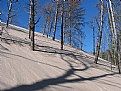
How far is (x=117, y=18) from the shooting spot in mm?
30484

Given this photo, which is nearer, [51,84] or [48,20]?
[51,84]

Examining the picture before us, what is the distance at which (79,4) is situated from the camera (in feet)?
111

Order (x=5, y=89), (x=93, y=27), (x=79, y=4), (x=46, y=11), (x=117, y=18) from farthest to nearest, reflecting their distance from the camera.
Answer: (x=93, y=27)
(x=46, y=11)
(x=79, y=4)
(x=117, y=18)
(x=5, y=89)

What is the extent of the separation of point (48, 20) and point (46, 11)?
6.56 ft

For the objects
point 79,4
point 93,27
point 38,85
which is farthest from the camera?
point 93,27

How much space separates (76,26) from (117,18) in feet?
20.7

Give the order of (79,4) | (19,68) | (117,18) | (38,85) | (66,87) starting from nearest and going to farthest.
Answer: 1. (38,85)
2. (66,87)
3. (19,68)
4. (117,18)
5. (79,4)

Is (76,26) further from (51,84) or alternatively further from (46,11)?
(51,84)

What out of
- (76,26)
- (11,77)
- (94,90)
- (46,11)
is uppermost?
(46,11)

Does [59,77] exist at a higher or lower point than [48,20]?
lower

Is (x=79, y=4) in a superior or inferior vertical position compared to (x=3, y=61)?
superior

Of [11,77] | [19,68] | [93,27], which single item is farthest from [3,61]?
[93,27]

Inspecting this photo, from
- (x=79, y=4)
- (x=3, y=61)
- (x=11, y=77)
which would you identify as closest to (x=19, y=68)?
(x=3, y=61)

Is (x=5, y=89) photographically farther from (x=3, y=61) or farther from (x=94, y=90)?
(x=94, y=90)
